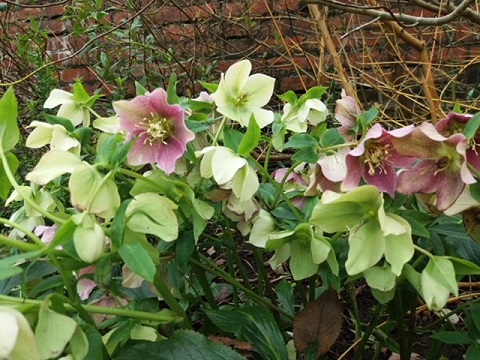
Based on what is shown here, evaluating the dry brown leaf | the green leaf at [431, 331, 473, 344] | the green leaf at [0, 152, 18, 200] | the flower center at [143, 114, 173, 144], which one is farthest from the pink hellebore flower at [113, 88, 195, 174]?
the green leaf at [431, 331, 473, 344]

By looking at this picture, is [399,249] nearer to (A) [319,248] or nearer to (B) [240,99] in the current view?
(A) [319,248]

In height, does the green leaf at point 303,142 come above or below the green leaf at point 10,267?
below

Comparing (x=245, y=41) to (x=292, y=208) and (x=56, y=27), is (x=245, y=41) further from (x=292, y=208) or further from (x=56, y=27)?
(x=292, y=208)

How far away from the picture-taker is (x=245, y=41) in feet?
6.58

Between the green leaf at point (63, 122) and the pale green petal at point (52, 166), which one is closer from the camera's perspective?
the pale green petal at point (52, 166)

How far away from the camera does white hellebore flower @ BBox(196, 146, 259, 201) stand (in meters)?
0.46

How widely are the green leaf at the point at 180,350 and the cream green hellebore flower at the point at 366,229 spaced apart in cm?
14

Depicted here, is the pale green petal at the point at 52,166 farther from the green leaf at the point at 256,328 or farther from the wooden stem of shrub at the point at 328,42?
the wooden stem of shrub at the point at 328,42

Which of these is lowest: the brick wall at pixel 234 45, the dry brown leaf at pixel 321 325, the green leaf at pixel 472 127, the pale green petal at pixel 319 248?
the brick wall at pixel 234 45

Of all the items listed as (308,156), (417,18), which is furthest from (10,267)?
(417,18)

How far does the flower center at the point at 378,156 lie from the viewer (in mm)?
446

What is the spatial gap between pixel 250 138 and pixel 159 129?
0.27ft

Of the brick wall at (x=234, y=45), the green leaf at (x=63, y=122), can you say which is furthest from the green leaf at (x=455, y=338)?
the brick wall at (x=234, y=45)

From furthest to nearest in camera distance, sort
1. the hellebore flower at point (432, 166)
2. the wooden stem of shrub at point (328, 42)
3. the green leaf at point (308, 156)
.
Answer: the wooden stem of shrub at point (328, 42)
the green leaf at point (308, 156)
the hellebore flower at point (432, 166)
